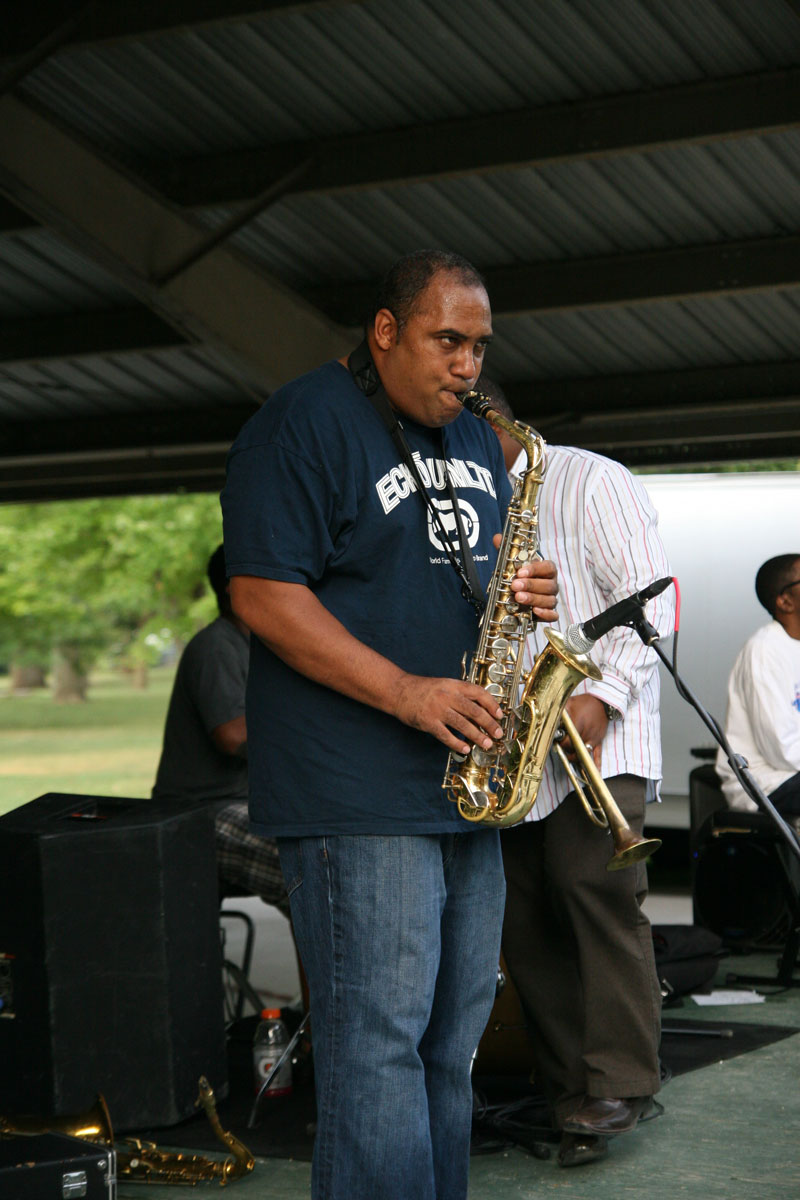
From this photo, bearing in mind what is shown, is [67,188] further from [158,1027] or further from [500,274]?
[158,1027]

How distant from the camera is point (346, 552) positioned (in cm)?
252

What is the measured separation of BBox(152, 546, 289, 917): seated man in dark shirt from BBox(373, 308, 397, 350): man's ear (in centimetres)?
258

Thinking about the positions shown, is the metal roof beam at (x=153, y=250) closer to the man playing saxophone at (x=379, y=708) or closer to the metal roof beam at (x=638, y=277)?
the metal roof beam at (x=638, y=277)

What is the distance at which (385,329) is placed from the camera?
8.60 ft

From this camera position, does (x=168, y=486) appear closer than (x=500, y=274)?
No

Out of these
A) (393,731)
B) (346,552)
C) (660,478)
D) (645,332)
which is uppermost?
(645,332)

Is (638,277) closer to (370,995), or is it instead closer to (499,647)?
(499,647)

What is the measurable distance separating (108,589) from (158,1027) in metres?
23.7

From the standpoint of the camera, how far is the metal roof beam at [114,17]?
19.6 feet

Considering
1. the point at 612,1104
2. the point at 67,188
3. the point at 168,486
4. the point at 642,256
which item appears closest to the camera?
the point at 612,1104

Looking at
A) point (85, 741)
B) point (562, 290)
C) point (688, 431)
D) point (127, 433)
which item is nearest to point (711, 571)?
point (688, 431)

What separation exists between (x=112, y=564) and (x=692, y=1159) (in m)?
24.1

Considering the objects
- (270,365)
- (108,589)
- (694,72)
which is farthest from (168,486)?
(108,589)

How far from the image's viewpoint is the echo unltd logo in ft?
8.51
